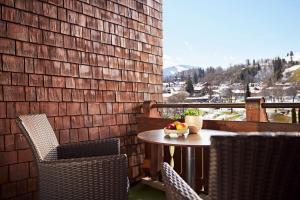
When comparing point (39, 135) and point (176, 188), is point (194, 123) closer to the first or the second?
point (39, 135)

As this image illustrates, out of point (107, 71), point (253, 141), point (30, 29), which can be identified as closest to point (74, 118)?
point (107, 71)

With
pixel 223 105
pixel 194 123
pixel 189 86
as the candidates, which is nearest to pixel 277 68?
pixel 189 86

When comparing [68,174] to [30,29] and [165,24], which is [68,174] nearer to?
[30,29]

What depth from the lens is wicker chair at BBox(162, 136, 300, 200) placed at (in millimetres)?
960

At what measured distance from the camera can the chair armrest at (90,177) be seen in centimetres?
191

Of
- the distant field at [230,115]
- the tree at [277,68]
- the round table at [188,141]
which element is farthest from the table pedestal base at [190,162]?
the tree at [277,68]

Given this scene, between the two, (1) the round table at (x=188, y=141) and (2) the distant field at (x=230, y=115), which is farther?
(2) the distant field at (x=230, y=115)

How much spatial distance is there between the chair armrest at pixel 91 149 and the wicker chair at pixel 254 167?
160cm

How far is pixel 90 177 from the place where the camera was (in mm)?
1909

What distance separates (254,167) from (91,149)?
181 cm

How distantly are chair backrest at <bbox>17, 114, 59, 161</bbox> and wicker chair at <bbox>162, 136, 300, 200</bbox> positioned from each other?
4.80 feet

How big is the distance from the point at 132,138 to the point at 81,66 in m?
1.35

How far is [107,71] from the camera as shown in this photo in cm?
386

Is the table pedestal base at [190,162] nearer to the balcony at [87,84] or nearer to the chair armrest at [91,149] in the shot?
the chair armrest at [91,149]
